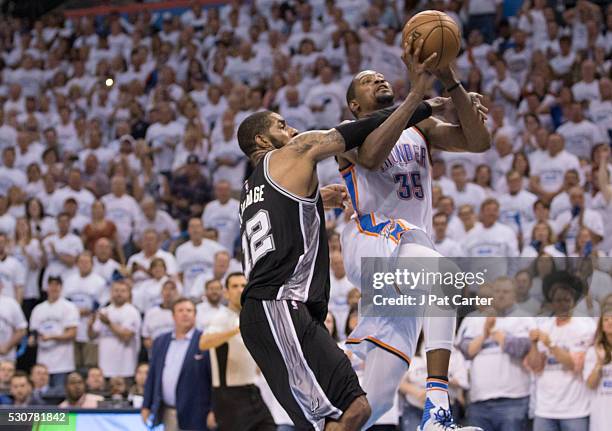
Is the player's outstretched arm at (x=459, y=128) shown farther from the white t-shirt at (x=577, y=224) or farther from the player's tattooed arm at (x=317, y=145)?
the white t-shirt at (x=577, y=224)

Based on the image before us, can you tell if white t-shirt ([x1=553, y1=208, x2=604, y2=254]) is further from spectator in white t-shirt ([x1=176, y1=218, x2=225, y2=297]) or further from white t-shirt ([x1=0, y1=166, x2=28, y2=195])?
white t-shirt ([x1=0, y1=166, x2=28, y2=195])

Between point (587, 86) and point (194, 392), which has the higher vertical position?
point (587, 86)

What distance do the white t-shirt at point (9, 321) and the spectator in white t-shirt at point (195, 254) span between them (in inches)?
77.0

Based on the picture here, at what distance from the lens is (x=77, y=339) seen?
11469 millimetres

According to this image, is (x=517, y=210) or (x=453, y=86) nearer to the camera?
(x=453, y=86)

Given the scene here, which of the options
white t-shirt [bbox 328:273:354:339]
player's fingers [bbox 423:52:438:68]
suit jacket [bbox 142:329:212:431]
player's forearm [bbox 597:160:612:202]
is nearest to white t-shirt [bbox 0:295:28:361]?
suit jacket [bbox 142:329:212:431]

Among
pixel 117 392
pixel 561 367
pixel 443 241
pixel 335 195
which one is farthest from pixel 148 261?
pixel 335 195

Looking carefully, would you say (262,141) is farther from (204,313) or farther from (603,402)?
(204,313)

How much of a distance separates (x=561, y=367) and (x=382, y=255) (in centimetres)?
361

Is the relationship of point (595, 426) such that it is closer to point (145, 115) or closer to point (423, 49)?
point (423, 49)

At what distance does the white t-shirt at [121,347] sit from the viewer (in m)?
11.0

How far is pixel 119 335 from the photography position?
11.0 m

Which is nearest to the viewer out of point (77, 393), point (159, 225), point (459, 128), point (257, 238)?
point (257, 238)

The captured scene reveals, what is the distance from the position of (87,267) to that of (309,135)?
7.12 meters
